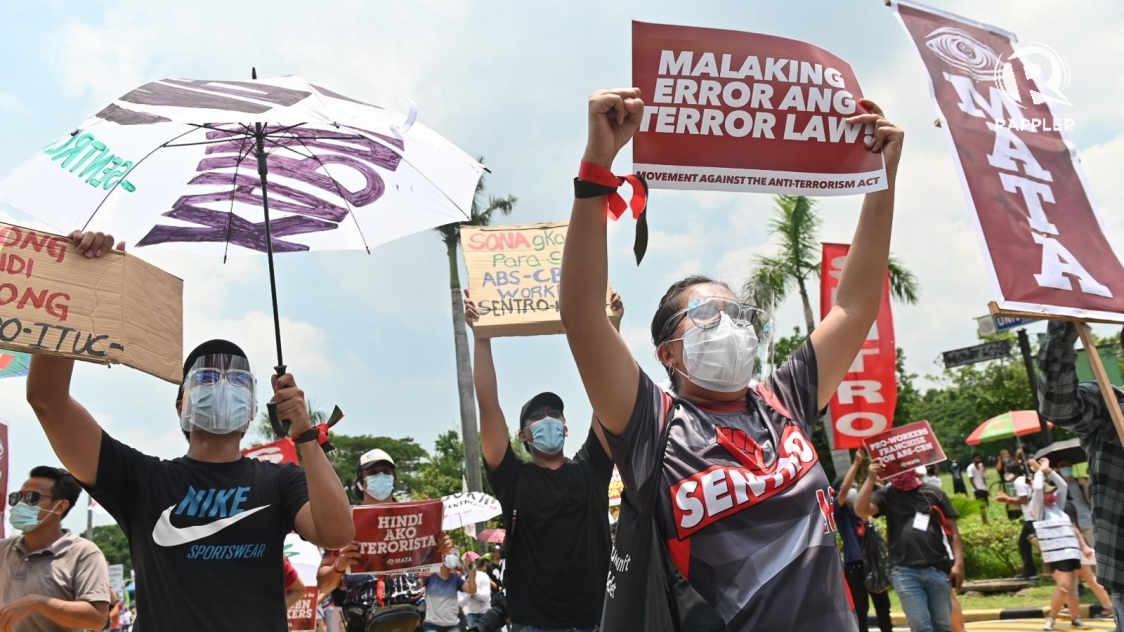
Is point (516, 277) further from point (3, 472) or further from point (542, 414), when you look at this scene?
point (3, 472)

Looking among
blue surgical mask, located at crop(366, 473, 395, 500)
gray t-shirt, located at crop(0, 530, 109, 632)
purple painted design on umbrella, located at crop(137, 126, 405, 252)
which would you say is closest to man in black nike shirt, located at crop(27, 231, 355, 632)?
purple painted design on umbrella, located at crop(137, 126, 405, 252)

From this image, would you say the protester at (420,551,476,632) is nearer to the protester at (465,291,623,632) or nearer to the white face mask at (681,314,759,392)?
the protester at (465,291,623,632)

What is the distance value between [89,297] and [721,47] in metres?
2.44

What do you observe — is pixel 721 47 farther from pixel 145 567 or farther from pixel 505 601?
pixel 505 601

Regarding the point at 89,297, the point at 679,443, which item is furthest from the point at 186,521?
the point at 679,443

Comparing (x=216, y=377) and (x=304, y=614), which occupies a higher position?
(x=216, y=377)

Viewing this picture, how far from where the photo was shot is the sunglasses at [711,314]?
2.72 metres

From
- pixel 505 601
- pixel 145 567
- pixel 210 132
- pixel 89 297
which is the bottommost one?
A: pixel 505 601

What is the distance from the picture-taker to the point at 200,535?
3.26m

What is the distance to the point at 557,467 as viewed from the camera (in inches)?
225

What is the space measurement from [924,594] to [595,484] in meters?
4.27

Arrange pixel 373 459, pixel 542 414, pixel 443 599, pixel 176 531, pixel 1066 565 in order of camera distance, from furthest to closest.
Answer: pixel 1066 565 < pixel 443 599 < pixel 373 459 < pixel 542 414 < pixel 176 531

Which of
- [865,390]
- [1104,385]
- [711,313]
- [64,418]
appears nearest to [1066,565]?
[865,390]

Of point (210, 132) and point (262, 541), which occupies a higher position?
point (210, 132)
